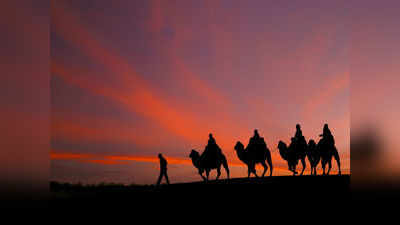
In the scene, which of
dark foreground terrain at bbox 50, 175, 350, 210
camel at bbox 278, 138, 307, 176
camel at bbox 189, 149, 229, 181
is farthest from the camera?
camel at bbox 278, 138, 307, 176

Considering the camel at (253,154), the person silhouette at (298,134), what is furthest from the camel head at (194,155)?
the person silhouette at (298,134)

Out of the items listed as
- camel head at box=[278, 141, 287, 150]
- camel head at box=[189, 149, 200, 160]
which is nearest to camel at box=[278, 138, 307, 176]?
camel head at box=[278, 141, 287, 150]

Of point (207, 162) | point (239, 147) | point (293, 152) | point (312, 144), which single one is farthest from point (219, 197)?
point (312, 144)

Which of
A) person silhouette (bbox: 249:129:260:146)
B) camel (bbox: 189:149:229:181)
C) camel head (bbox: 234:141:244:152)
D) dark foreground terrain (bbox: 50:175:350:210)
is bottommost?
dark foreground terrain (bbox: 50:175:350:210)

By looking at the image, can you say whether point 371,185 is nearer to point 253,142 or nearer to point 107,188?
point 253,142

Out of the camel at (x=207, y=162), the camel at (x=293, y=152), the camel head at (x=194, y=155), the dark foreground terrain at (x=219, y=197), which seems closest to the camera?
the dark foreground terrain at (x=219, y=197)

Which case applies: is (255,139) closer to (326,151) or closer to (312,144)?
(312,144)

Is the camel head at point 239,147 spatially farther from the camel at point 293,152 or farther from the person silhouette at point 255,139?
the camel at point 293,152

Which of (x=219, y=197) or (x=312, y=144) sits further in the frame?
(x=312, y=144)

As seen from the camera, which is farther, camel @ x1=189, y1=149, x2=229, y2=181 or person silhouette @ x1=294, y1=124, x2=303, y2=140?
person silhouette @ x1=294, y1=124, x2=303, y2=140

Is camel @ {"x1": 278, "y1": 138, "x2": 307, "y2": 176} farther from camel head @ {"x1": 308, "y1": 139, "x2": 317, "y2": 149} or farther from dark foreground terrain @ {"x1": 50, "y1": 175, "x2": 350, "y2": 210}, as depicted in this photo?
dark foreground terrain @ {"x1": 50, "y1": 175, "x2": 350, "y2": 210}

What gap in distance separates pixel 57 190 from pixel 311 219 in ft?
34.6

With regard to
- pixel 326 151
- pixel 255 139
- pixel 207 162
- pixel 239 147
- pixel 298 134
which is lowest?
pixel 207 162

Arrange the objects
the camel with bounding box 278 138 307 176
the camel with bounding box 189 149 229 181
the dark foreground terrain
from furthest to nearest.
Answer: the camel with bounding box 278 138 307 176 → the camel with bounding box 189 149 229 181 → the dark foreground terrain
